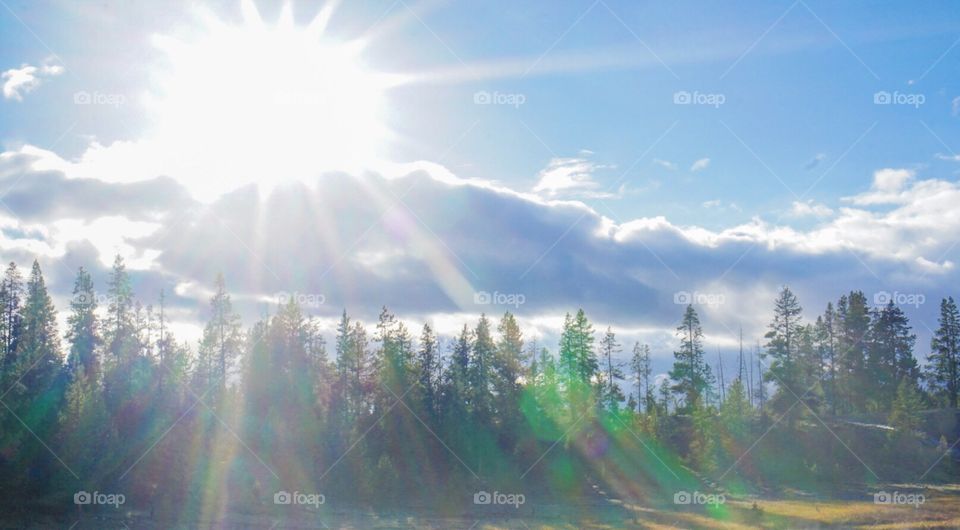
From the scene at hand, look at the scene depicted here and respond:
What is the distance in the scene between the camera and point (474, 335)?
302 ft

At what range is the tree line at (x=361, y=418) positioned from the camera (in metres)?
72.3

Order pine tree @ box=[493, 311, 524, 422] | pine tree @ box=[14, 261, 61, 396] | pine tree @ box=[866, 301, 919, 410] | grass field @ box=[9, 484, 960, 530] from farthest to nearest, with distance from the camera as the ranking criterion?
pine tree @ box=[866, 301, 919, 410]
pine tree @ box=[493, 311, 524, 422]
pine tree @ box=[14, 261, 61, 396]
grass field @ box=[9, 484, 960, 530]

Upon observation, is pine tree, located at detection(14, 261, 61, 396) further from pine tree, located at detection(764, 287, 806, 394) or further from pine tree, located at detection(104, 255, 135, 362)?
pine tree, located at detection(764, 287, 806, 394)

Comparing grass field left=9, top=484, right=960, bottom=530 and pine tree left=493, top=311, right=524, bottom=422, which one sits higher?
pine tree left=493, top=311, right=524, bottom=422

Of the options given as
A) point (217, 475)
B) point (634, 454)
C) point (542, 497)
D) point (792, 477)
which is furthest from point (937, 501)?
point (217, 475)

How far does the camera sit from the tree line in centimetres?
7231

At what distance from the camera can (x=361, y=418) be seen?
287 feet

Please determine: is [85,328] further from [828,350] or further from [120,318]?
[828,350]

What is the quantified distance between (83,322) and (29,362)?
8.80 metres

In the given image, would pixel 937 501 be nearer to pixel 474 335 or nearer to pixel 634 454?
pixel 634 454

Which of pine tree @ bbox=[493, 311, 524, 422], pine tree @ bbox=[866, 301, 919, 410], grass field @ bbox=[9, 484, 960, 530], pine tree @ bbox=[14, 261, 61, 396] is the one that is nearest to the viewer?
grass field @ bbox=[9, 484, 960, 530]

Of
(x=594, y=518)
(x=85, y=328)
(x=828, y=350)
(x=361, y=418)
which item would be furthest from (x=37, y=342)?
(x=828, y=350)

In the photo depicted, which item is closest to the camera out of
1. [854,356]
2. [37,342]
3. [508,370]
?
[37,342]

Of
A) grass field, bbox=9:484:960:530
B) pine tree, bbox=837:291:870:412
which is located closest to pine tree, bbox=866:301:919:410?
pine tree, bbox=837:291:870:412
